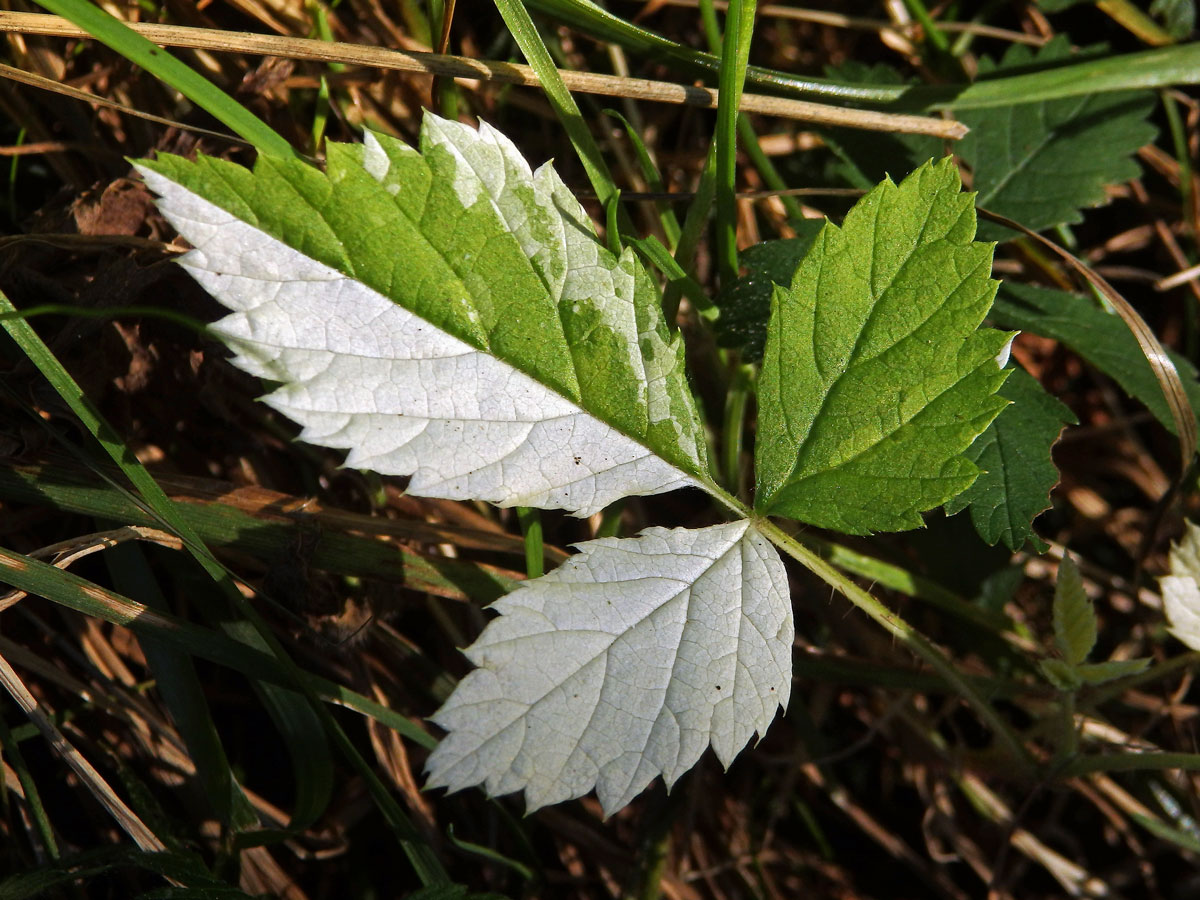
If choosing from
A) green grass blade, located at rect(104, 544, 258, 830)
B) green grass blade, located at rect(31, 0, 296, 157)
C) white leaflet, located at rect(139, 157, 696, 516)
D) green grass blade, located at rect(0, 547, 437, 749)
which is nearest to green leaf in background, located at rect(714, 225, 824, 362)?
white leaflet, located at rect(139, 157, 696, 516)

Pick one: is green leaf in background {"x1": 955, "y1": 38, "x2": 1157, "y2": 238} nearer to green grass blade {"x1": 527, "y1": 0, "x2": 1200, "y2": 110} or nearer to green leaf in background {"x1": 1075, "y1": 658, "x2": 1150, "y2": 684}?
green grass blade {"x1": 527, "y1": 0, "x2": 1200, "y2": 110}

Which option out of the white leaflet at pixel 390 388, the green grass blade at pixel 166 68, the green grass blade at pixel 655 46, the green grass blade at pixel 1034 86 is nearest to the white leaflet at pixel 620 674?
the white leaflet at pixel 390 388

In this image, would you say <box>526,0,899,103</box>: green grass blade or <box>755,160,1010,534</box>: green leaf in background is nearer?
<box>755,160,1010,534</box>: green leaf in background

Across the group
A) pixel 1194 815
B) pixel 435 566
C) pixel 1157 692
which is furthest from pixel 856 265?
pixel 1194 815

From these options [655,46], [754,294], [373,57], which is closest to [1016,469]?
[754,294]

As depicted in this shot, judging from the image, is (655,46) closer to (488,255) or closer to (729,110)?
(729,110)

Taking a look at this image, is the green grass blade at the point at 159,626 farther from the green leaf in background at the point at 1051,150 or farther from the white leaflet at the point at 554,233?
the green leaf in background at the point at 1051,150
